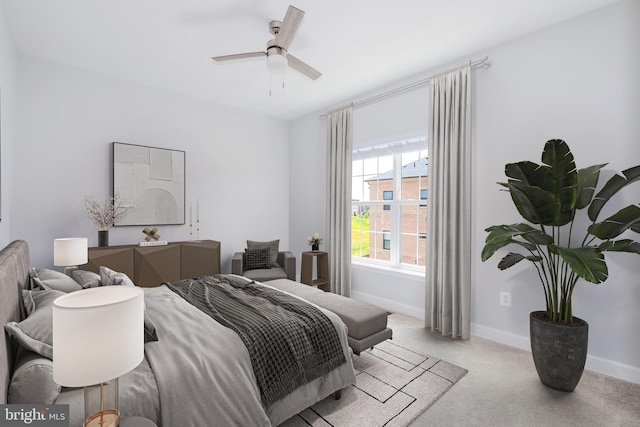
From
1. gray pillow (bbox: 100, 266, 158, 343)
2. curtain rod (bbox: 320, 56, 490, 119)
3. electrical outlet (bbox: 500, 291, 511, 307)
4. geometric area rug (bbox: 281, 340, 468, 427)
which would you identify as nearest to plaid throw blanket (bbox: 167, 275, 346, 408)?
geometric area rug (bbox: 281, 340, 468, 427)

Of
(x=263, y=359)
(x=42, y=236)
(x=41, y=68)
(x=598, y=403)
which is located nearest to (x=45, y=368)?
(x=263, y=359)

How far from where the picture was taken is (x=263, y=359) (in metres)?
1.65

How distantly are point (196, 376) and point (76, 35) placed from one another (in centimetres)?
319

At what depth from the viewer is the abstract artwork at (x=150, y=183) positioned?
3.64 metres

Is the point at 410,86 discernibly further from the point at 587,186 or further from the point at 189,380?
the point at 189,380

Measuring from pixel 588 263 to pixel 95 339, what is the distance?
95.2 inches

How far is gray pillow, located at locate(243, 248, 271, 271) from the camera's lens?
4.20 m

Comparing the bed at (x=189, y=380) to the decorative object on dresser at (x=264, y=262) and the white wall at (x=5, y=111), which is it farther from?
the decorative object on dresser at (x=264, y=262)

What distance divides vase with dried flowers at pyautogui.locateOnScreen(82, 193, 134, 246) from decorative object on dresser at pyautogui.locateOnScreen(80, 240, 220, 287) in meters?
0.18

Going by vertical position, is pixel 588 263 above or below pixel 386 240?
above

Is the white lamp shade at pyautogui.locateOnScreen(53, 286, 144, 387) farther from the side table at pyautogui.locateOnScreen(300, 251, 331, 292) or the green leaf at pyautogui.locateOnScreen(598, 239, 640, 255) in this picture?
the side table at pyautogui.locateOnScreen(300, 251, 331, 292)

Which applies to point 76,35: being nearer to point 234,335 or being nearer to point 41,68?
point 41,68

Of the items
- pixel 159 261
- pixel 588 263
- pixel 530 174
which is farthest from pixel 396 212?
pixel 159 261

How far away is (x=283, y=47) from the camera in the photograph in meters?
2.28
